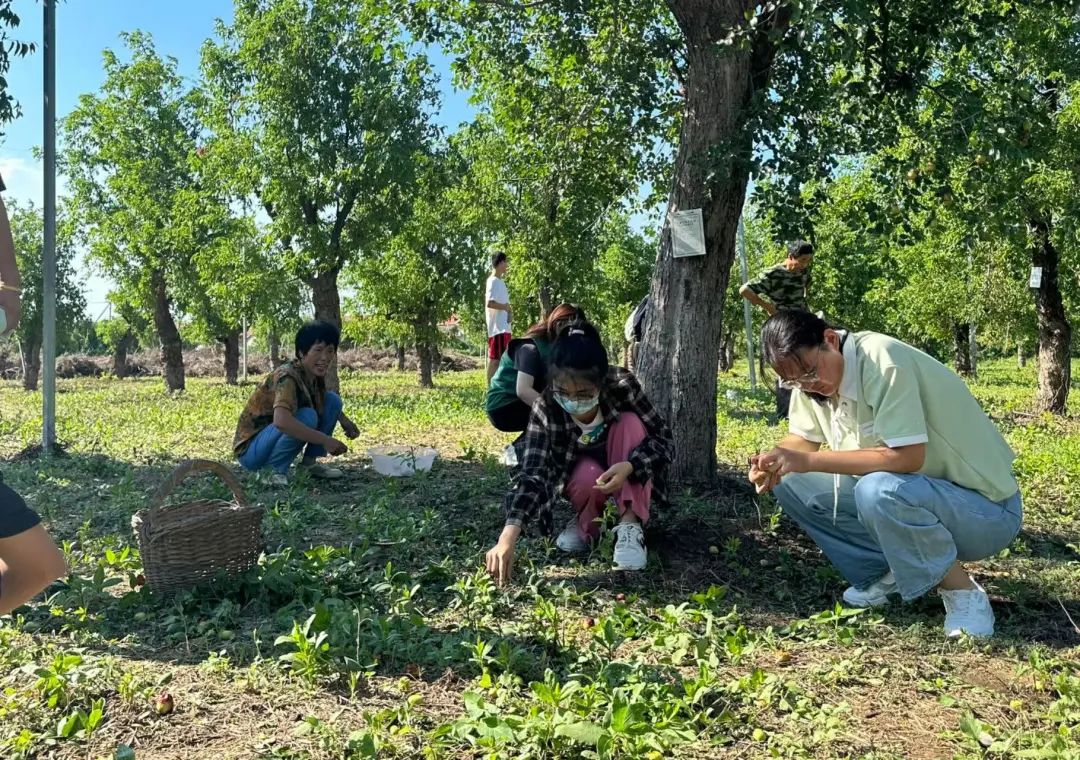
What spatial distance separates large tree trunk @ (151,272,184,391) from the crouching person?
18206 mm

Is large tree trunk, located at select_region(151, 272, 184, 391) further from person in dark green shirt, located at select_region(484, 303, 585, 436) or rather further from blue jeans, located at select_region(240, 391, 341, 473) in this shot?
person in dark green shirt, located at select_region(484, 303, 585, 436)

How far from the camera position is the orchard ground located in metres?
2.24

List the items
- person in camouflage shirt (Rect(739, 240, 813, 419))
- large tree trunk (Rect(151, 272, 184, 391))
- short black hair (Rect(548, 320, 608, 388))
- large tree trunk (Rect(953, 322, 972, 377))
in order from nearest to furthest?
short black hair (Rect(548, 320, 608, 388)) → person in camouflage shirt (Rect(739, 240, 813, 419)) → large tree trunk (Rect(151, 272, 184, 391)) → large tree trunk (Rect(953, 322, 972, 377))

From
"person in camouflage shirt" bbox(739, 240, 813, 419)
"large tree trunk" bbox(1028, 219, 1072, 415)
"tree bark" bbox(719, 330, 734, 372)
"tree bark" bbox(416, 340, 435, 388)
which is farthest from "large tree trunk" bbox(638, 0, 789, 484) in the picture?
"tree bark" bbox(719, 330, 734, 372)

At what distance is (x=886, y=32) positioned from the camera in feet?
13.3

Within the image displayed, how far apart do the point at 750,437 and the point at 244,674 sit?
229 inches

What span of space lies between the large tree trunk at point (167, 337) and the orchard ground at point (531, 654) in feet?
51.4

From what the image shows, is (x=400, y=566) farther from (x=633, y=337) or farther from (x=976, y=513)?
(x=633, y=337)

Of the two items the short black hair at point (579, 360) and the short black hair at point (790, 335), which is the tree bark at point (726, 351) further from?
the short black hair at point (790, 335)

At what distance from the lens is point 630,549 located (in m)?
3.56

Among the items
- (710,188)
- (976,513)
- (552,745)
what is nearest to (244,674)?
(552,745)

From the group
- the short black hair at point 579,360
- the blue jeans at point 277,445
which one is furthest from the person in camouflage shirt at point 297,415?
the short black hair at point 579,360

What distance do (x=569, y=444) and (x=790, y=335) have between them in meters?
1.27

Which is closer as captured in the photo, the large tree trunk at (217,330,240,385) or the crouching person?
the crouching person
